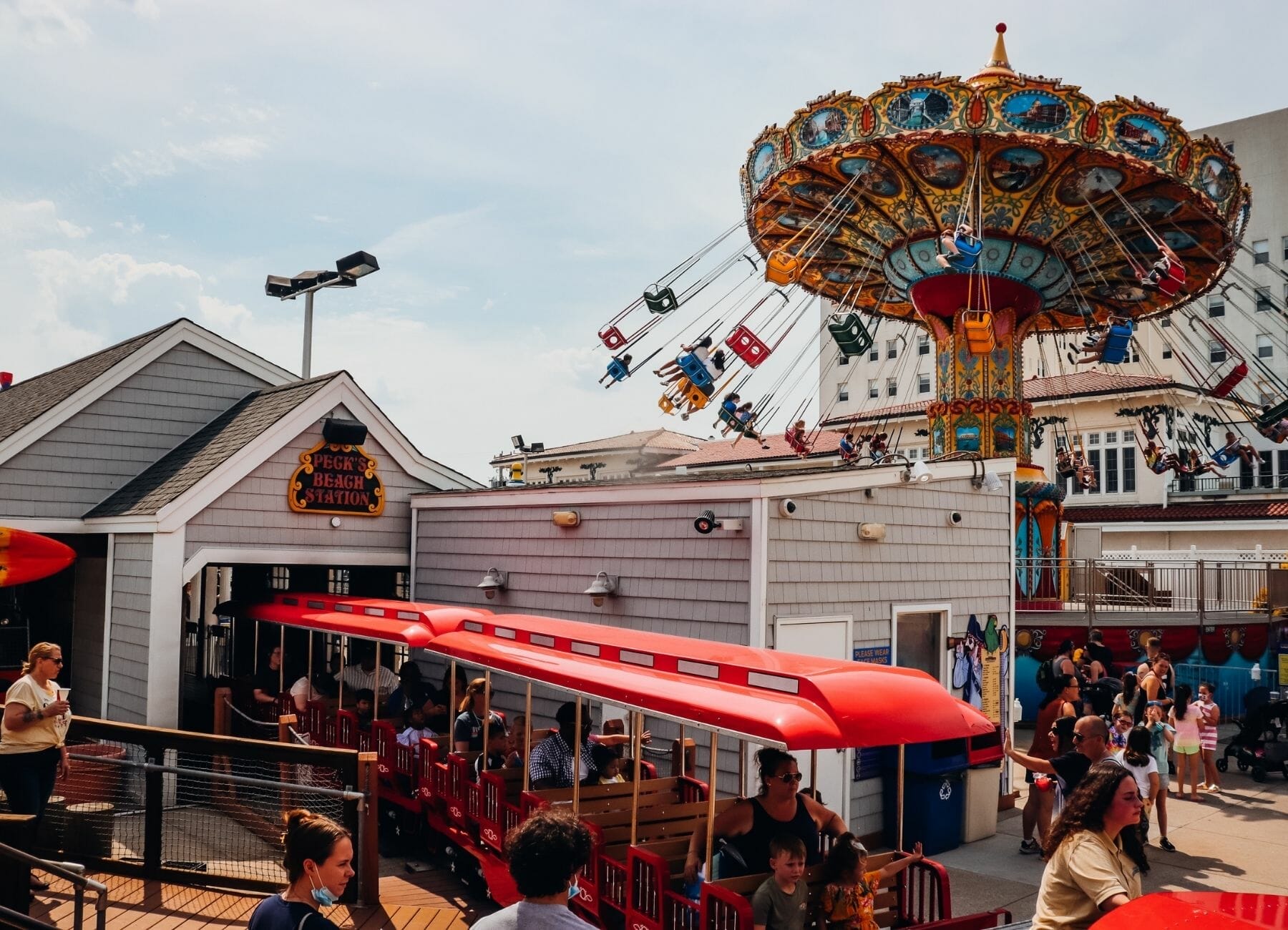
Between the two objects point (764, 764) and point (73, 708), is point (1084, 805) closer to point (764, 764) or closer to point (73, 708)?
point (764, 764)

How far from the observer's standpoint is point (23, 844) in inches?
277

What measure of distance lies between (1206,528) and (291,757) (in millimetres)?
39536

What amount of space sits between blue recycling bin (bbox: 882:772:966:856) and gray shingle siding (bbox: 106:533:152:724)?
9084mm

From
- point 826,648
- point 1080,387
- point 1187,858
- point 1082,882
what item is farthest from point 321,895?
point 1080,387

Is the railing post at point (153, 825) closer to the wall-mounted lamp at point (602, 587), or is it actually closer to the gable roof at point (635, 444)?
the wall-mounted lamp at point (602, 587)

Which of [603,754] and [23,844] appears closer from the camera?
[23,844]

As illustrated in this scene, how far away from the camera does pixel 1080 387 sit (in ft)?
144

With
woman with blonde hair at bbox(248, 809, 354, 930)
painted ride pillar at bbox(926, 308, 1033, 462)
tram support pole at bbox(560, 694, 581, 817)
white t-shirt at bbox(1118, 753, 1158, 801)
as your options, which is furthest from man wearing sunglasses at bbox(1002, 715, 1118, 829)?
painted ride pillar at bbox(926, 308, 1033, 462)

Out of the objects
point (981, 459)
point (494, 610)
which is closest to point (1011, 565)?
point (981, 459)

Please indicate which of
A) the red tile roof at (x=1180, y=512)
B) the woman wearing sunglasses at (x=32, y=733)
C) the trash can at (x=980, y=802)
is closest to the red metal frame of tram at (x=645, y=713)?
the trash can at (x=980, y=802)

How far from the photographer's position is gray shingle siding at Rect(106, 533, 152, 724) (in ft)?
43.6

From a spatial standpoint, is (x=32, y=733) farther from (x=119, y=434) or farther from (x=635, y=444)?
(x=635, y=444)

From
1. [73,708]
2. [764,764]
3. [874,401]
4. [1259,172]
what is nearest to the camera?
[764,764]

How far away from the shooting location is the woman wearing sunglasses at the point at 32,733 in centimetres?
782
